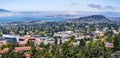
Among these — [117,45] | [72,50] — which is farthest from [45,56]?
[117,45]

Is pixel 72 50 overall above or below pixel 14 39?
above

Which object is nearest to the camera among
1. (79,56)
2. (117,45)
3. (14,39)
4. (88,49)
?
(79,56)

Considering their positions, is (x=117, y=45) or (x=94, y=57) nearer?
(x=94, y=57)

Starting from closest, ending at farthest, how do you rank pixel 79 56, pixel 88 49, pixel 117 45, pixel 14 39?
pixel 79 56, pixel 88 49, pixel 117 45, pixel 14 39

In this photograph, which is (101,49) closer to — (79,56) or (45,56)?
(79,56)

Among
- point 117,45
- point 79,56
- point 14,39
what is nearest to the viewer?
point 79,56

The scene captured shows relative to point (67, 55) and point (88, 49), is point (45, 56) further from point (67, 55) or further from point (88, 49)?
point (88, 49)

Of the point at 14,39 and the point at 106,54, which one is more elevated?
the point at 106,54

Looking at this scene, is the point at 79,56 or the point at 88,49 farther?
the point at 88,49

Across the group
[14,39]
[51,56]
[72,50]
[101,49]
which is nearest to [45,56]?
[51,56]
